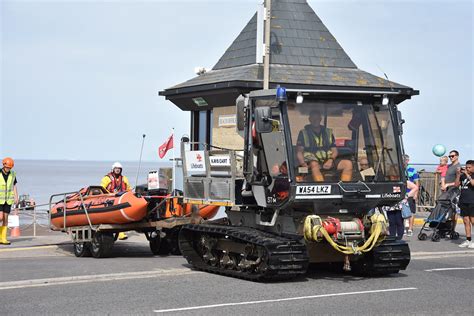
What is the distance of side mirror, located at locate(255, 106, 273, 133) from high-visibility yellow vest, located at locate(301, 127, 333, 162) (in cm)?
57

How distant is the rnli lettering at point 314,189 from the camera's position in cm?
1184

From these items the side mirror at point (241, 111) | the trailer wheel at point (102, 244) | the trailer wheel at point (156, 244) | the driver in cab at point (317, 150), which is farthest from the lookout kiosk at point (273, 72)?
the driver in cab at point (317, 150)

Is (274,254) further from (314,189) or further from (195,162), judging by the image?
(195,162)

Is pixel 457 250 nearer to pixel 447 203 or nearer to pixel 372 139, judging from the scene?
pixel 447 203

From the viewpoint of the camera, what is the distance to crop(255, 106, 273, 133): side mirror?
11797 mm

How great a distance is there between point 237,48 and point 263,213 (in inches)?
550

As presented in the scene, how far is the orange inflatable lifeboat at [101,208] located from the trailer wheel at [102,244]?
0.27m

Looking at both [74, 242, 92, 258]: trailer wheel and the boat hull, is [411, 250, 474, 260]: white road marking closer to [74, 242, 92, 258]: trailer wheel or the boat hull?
the boat hull

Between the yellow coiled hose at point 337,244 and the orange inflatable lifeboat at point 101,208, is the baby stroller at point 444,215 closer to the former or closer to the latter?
the yellow coiled hose at point 337,244

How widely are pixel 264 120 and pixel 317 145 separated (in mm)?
898

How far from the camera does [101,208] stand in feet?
51.2

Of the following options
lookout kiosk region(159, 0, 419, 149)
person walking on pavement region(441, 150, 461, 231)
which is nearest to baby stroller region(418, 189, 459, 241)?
person walking on pavement region(441, 150, 461, 231)

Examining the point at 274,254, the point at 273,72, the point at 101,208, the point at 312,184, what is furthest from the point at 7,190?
the point at 273,72

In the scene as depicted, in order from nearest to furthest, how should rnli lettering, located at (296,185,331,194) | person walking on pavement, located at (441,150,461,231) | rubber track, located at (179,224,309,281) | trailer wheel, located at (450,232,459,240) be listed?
rubber track, located at (179,224,309,281), rnli lettering, located at (296,185,331,194), person walking on pavement, located at (441,150,461,231), trailer wheel, located at (450,232,459,240)
